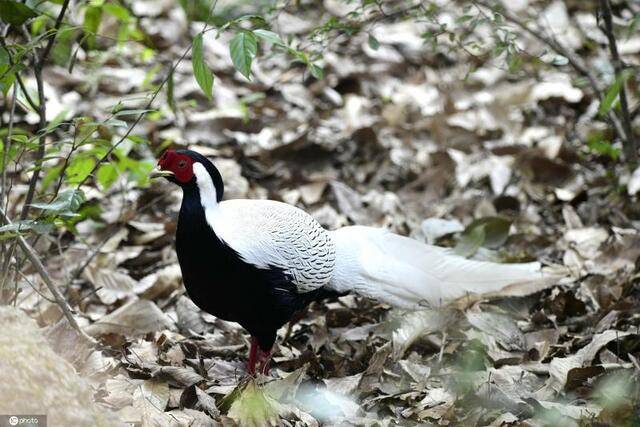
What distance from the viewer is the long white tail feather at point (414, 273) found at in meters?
3.83

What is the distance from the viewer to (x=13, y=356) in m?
2.33

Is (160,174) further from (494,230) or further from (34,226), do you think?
(494,230)

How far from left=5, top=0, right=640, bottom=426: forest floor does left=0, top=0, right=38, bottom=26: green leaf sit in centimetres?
45

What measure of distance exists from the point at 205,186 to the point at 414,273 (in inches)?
44.1

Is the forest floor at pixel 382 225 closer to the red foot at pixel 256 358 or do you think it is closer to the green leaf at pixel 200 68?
the red foot at pixel 256 358

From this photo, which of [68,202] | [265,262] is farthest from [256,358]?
[68,202]

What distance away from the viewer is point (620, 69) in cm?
424

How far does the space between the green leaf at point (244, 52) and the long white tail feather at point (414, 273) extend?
1.18 m

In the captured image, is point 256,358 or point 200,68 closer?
point 200,68

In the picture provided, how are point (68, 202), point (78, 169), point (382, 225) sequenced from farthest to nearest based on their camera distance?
point (382, 225) → point (78, 169) → point (68, 202)

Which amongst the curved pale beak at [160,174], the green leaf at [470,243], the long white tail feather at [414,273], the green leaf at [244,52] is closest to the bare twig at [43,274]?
the curved pale beak at [160,174]

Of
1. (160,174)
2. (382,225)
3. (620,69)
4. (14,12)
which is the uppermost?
(14,12)

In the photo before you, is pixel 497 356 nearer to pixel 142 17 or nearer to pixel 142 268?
pixel 142 268

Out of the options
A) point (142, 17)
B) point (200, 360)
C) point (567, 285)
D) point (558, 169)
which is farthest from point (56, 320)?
point (142, 17)
